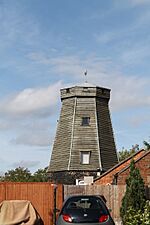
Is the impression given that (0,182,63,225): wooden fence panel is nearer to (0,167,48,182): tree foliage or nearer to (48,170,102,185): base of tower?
(48,170,102,185): base of tower

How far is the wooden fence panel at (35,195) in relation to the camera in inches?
969

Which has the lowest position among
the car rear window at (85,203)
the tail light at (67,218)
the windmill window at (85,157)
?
the tail light at (67,218)

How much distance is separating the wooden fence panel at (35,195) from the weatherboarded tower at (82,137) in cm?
2341

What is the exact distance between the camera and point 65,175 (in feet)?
160

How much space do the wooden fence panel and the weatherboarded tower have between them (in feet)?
76.8

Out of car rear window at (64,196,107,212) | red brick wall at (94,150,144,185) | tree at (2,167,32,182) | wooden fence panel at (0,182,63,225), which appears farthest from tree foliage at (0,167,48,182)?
car rear window at (64,196,107,212)

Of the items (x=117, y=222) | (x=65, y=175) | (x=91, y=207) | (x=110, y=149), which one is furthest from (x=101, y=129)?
(x=91, y=207)

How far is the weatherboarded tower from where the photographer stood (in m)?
49.1

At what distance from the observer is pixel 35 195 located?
973 inches

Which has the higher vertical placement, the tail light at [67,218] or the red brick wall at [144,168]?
the red brick wall at [144,168]

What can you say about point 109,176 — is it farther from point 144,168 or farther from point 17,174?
point 17,174

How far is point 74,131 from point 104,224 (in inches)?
1371

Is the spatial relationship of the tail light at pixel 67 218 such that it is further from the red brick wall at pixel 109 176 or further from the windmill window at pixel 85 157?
the windmill window at pixel 85 157

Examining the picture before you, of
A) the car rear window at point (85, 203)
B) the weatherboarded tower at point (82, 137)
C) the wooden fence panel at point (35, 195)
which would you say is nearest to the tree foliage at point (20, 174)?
the weatherboarded tower at point (82, 137)
